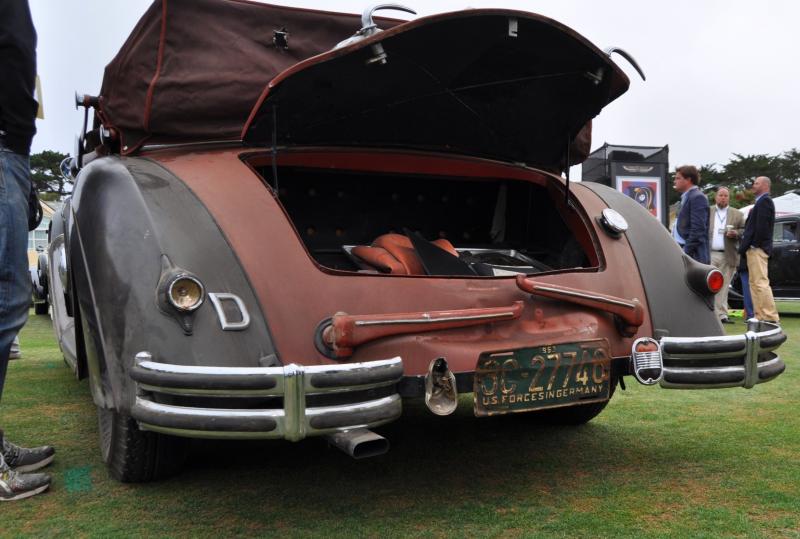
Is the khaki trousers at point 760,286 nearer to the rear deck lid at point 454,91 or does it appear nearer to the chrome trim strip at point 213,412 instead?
the rear deck lid at point 454,91

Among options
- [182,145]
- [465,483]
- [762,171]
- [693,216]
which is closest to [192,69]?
[182,145]

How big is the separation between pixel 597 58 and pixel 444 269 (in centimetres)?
102

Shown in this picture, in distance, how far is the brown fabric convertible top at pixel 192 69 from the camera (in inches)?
112

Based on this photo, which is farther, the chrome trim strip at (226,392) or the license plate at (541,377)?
the license plate at (541,377)

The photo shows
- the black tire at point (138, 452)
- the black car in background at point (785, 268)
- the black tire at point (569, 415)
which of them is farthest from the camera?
the black car in background at point (785, 268)

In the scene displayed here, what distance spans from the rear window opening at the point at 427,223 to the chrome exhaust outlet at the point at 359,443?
98 centimetres

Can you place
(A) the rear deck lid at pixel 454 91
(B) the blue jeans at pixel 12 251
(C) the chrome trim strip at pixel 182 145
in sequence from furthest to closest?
(C) the chrome trim strip at pixel 182 145 < (B) the blue jeans at pixel 12 251 < (A) the rear deck lid at pixel 454 91

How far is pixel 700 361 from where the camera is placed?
262 cm

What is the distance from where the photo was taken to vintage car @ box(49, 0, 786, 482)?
2.10 metres

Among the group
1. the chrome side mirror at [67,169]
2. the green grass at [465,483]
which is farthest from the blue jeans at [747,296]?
the chrome side mirror at [67,169]

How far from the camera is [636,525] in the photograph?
2.29m

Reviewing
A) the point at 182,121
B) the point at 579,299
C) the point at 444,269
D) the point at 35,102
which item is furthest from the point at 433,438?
the point at 35,102

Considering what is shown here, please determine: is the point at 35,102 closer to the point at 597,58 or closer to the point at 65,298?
the point at 65,298

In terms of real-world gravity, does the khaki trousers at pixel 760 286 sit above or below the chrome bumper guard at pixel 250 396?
below
